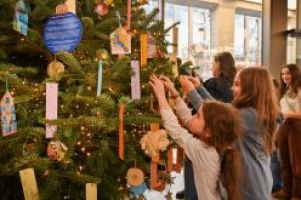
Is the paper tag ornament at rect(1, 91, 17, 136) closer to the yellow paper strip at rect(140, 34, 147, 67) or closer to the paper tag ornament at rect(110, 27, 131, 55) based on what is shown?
the paper tag ornament at rect(110, 27, 131, 55)

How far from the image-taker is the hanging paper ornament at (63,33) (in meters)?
1.62

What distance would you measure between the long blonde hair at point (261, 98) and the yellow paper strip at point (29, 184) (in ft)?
3.97

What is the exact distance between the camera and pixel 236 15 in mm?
6027

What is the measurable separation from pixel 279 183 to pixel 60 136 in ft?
11.6

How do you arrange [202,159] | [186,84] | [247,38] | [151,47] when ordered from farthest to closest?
[247,38] → [186,84] → [151,47] → [202,159]

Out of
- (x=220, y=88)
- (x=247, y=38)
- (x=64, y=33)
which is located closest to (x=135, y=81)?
(x=64, y=33)

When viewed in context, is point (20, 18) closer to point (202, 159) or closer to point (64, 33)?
point (64, 33)

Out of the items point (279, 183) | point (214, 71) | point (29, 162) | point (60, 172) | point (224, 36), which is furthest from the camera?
point (224, 36)

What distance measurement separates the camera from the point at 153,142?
1.71 m

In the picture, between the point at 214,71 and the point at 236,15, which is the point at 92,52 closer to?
the point at 214,71

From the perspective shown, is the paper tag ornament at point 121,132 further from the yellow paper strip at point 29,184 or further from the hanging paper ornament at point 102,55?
the yellow paper strip at point 29,184

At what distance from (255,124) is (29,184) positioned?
47.9 inches

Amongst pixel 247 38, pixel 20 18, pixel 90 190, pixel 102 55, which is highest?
pixel 247 38

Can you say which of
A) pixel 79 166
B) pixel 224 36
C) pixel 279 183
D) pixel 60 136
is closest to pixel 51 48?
pixel 60 136
